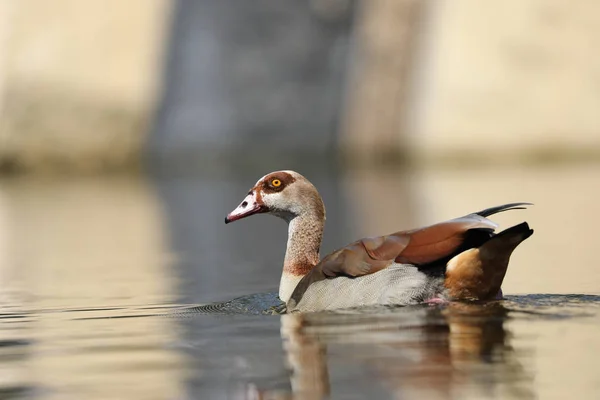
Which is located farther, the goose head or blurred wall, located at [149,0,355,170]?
blurred wall, located at [149,0,355,170]

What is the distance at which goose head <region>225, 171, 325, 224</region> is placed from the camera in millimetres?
7555

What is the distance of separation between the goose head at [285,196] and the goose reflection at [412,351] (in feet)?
3.80

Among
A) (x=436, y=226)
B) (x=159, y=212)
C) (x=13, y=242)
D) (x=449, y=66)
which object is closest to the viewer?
(x=436, y=226)

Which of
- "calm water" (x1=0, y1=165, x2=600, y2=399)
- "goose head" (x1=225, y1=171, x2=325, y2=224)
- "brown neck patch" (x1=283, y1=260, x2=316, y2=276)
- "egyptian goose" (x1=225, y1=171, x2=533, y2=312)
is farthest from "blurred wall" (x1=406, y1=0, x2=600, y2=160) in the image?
"egyptian goose" (x1=225, y1=171, x2=533, y2=312)

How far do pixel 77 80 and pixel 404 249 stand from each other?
58.5 feet

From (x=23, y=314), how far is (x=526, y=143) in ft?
51.9

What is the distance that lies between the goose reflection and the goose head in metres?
1.16

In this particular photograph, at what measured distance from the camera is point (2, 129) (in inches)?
906

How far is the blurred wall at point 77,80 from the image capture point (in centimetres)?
2312

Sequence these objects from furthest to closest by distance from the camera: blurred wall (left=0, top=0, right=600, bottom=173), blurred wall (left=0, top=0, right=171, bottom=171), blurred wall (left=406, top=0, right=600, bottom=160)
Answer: blurred wall (left=0, top=0, right=171, bottom=171), blurred wall (left=0, top=0, right=600, bottom=173), blurred wall (left=406, top=0, right=600, bottom=160)

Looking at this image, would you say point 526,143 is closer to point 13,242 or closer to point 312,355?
point 13,242

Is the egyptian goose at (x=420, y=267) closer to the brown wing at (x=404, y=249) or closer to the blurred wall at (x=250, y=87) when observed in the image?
the brown wing at (x=404, y=249)

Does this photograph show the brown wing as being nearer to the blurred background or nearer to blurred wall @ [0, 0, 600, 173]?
the blurred background

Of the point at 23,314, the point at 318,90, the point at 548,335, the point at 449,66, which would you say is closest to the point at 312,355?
the point at 548,335
